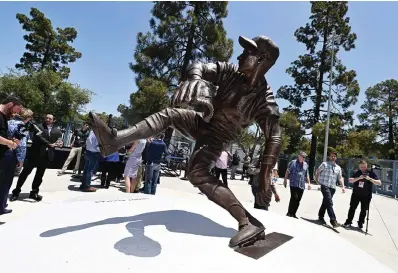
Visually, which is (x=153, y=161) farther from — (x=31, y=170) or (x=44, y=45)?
(x=44, y=45)

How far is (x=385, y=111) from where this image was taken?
2817cm

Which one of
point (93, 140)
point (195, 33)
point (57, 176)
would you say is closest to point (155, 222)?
point (93, 140)

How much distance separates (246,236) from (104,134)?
140cm

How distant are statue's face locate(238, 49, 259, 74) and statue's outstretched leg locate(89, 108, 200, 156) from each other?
0.64 m

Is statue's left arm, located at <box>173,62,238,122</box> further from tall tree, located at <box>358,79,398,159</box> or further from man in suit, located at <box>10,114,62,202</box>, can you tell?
tall tree, located at <box>358,79,398,159</box>

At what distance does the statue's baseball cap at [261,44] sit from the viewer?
2.60m

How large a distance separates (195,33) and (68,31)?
13.3m

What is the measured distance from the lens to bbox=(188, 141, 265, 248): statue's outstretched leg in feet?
8.11

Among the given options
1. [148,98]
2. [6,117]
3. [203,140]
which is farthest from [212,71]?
[148,98]

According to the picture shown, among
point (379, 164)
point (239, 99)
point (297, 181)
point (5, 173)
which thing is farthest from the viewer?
point (379, 164)

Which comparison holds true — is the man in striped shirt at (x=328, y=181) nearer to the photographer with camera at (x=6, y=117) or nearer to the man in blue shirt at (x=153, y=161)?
the man in blue shirt at (x=153, y=161)

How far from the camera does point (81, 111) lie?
22.8 metres

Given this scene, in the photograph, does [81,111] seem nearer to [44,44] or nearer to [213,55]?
[44,44]

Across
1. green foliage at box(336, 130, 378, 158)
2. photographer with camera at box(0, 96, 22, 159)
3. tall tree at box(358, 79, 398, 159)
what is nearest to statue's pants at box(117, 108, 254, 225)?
photographer with camera at box(0, 96, 22, 159)
